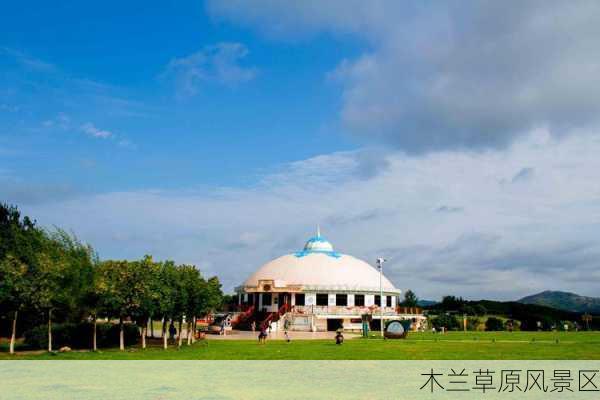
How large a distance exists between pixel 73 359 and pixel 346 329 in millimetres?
43579

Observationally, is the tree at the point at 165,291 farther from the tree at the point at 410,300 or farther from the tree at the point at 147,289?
the tree at the point at 410,300

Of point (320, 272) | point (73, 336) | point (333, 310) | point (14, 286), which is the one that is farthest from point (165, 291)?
point (320, 272)

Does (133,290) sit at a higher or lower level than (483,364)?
higher

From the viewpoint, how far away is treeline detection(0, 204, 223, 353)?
120 ft

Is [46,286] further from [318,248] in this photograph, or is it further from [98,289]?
[318,248]

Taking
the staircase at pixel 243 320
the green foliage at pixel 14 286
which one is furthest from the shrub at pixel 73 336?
the staircase at pixel 243 320

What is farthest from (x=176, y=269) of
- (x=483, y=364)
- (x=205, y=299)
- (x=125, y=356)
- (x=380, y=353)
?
(x=483, y=364)

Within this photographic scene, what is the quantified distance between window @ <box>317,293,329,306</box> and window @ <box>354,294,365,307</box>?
3.65 m

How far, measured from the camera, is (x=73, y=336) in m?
41.4

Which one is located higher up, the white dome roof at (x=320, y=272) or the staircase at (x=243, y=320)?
the white dome roof at (x=320, y=272)

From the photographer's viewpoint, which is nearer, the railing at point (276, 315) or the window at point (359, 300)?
the railing at point (276, 315)

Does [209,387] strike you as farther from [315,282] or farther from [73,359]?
[315,282]

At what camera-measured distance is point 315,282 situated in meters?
80.4

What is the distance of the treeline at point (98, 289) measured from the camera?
120 feet
